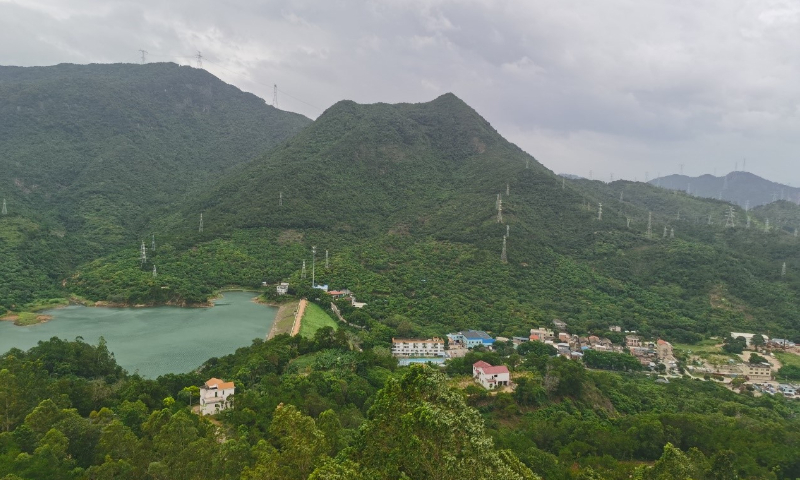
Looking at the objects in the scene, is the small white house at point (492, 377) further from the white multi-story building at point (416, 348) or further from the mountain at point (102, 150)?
the mountain at point (102, 150)

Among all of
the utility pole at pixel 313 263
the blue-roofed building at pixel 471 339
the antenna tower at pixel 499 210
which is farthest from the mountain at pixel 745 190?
the blue-roofed building at pixel 471 339

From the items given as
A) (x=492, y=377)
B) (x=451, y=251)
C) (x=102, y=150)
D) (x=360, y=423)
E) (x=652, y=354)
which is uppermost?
(x=102, y=150)

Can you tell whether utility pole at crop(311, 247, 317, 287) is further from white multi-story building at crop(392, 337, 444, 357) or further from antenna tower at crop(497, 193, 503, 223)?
antenna tower at crop(497, 193, 503, 223)

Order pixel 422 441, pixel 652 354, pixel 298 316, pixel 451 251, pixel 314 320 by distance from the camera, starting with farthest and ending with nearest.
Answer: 1. pixel 451 251
2. pixel 314 320
3. pixel 298 316
4. pixel 652 354
5. pixel 422 441

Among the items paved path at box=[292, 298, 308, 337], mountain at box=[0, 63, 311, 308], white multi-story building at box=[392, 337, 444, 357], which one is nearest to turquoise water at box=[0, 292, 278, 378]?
paved path at box=[292, 298, 308, 337]

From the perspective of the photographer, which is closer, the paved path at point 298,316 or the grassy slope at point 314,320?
the paved path at point 298,316

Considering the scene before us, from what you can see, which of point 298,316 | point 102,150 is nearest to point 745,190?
point 298,316

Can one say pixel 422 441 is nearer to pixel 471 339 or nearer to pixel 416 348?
pixel 416 348
